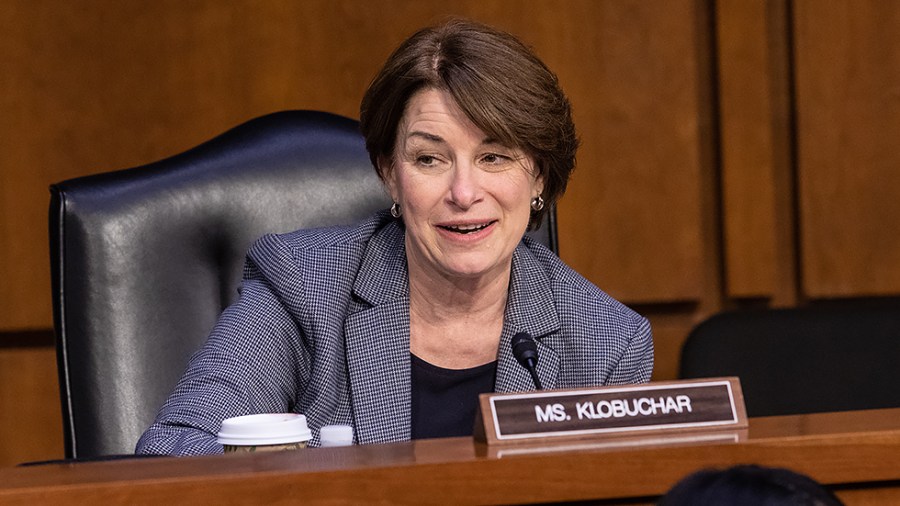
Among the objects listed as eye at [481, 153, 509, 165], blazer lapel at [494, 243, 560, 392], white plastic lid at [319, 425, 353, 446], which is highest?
eye at [481, 153, 509, 165]

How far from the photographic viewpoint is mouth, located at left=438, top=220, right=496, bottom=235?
1.65 metres

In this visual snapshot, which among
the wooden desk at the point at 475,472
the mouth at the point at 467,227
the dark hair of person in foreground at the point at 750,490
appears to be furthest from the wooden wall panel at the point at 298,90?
the dark hair of person in foreground at the point at 750,490

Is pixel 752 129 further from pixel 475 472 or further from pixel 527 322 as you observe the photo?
pixel 475 472

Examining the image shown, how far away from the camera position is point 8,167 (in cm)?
248

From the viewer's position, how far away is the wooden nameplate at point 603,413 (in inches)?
40.3

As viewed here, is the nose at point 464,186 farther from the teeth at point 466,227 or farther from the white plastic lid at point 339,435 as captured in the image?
the white plastic lid at point 339,435

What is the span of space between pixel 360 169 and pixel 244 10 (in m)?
0.84

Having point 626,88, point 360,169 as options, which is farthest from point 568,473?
point 626,88

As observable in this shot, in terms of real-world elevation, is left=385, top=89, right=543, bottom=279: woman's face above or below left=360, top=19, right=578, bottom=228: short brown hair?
below

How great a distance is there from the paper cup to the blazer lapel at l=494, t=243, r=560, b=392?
59 cm

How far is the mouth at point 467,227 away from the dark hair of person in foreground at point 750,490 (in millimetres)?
1167

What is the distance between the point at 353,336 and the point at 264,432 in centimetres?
57

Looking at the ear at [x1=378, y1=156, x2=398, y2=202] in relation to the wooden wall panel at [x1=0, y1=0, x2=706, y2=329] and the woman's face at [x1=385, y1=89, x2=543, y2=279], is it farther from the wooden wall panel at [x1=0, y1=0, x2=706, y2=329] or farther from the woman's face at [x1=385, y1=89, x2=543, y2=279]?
the wooden wall panel at [x1=0, y1=0, x2=706, y2=329]

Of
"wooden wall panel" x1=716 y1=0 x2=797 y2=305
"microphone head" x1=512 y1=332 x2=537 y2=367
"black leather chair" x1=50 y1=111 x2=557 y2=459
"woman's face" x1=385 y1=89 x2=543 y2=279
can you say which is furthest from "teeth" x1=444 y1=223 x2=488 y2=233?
"wooden wall panel" x1=716 y1=0 x2=797 y2=305
